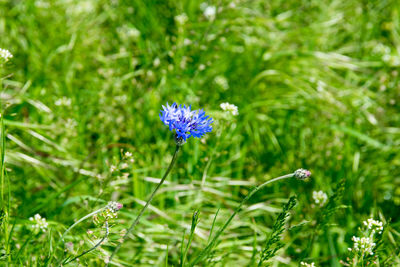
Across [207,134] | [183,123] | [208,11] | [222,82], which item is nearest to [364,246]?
[183,123]

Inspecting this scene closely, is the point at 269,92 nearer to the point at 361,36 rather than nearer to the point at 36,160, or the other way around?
the point at 361,36

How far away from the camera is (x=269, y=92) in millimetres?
3191

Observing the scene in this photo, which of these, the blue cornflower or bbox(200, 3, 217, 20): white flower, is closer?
the blue cornflower

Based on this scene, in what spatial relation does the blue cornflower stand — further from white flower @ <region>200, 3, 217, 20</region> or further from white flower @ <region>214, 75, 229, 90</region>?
white flower @ <region>200, 3, 217, 20</region>

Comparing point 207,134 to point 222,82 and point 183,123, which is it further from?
point 183,123

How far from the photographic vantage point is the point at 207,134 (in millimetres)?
2424

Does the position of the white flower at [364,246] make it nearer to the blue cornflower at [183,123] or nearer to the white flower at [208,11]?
the blue cornflower at [183,123]

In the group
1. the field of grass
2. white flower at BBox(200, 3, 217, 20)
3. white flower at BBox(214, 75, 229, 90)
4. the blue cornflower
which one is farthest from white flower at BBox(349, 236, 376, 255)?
white flower at BBox(200, 3, 217, 20)

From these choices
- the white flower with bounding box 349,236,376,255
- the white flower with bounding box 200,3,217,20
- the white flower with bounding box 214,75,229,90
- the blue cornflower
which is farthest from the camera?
the white flower with bounding box 200,3,217,20

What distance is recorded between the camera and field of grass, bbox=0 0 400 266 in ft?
7.09

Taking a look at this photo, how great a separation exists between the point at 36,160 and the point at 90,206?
1.89 feet

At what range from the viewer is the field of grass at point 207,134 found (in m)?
2.16

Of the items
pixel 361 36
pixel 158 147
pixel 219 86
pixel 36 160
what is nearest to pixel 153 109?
pixel 158 147

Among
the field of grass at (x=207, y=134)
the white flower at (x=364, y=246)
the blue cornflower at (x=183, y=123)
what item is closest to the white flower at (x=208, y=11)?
the field of grass at (x=207, y=134)
